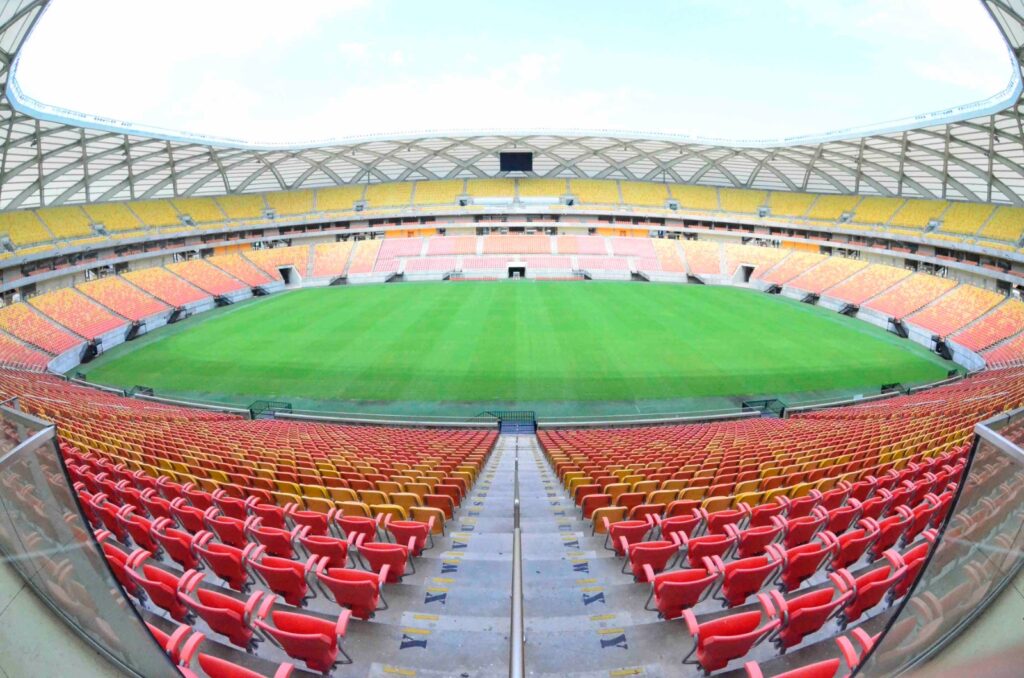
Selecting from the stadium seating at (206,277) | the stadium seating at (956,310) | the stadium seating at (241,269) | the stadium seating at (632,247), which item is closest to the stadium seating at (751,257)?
the stadium seating at (632,247)

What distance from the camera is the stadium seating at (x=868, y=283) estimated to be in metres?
37.2

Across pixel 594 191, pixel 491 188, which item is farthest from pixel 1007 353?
pixel 491 188

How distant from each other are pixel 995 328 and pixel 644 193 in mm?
37668

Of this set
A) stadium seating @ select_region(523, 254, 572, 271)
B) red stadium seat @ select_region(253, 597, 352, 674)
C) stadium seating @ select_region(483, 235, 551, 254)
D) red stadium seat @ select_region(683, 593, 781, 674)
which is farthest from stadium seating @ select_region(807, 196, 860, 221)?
red stadium seat @ select_region(253, 597, 352, 674)

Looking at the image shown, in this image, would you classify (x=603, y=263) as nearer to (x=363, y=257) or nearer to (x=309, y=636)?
(x=363, y=257)

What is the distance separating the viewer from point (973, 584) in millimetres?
2324

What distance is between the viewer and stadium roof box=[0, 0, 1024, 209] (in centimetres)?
2784

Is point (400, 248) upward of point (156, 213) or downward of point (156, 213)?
upward

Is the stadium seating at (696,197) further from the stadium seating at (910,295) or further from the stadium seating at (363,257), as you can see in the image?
the stadium seating at (363,257)

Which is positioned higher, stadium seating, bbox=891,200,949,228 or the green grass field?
stadium seating, bbox=891,200,949,228

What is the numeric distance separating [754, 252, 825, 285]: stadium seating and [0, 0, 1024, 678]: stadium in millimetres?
340

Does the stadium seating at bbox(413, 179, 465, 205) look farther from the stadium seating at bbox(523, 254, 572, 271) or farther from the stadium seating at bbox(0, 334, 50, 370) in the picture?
the stadium seating at bbox(0, 334, 50, 370)

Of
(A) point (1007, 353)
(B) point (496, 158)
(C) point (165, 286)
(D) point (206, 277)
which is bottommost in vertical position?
(A) point (1007, 353)

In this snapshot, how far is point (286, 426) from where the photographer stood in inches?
616
